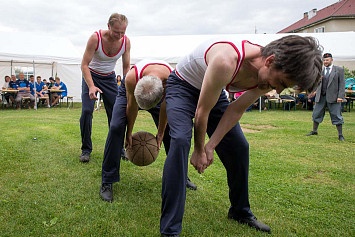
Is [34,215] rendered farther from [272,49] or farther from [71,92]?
[71,92]

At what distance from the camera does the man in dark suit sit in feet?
26.3

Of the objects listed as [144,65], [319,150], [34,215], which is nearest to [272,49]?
[144,65]

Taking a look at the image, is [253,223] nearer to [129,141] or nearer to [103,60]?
[129,141]

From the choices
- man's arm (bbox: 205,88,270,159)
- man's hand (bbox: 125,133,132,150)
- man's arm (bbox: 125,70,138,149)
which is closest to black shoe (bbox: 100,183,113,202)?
man's hand (bbox: 125,133,132,150)

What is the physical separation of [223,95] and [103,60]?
2.60 m

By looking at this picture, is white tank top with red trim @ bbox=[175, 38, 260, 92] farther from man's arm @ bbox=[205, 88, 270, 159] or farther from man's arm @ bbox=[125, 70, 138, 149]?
man's arm @ bbox=[125, 70, 138, 149]

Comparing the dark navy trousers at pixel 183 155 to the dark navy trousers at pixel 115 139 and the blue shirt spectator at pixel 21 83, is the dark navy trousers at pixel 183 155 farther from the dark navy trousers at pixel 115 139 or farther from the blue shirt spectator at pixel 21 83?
the blue shirt spectator at pixel 21 83

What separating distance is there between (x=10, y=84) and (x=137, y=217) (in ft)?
54.5

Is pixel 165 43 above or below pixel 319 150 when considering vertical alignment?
above

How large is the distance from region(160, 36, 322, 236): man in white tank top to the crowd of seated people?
50.3 ft

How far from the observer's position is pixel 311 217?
10.5 feet

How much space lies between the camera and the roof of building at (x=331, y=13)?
42544 mm

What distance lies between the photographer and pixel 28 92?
1691 centimetres

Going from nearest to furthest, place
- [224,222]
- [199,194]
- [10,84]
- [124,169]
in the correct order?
[224,222] < [199,194] < [124,169] < [10,84]
